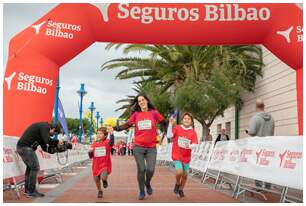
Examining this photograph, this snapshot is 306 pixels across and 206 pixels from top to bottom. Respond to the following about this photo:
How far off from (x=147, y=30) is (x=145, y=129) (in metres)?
4.39

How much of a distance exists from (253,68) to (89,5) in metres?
14.1

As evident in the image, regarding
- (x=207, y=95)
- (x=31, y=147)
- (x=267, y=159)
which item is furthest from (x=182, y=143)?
(x=207, y=95)

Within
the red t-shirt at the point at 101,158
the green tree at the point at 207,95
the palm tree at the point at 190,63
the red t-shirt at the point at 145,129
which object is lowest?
the red t-shirt at the point at 101,158

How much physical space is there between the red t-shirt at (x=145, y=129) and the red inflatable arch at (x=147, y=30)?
12.3 feet

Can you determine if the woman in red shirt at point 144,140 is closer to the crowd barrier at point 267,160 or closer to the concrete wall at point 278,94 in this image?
the crowd barrier at point 267,160

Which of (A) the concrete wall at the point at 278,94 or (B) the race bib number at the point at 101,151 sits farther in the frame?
(A) the concrete wall at the point at 278,94

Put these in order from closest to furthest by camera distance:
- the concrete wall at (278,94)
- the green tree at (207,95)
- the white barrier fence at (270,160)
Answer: the white barrier fence at (270,160)
the concrete wall at (278,94)
the green tree at (207,95)

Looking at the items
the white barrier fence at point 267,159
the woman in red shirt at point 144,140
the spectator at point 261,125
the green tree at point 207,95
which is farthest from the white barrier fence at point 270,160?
the green tree at point 207,95

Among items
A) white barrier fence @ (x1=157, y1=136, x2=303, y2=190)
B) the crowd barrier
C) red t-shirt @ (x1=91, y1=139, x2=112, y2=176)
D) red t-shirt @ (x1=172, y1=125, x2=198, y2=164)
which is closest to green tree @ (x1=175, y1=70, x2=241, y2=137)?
the crowd barrier

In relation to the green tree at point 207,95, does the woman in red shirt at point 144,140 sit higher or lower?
Result: lower

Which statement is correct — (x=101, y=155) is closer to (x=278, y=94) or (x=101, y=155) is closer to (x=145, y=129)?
(x=145, y=129)

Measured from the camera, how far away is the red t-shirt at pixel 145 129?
28.2 feet

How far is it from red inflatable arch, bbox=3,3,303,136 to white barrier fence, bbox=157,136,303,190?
3.04 metres

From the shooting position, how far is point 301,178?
22.0ft
